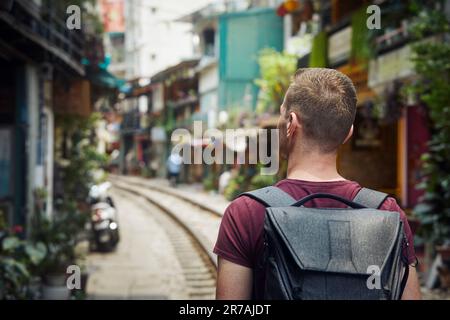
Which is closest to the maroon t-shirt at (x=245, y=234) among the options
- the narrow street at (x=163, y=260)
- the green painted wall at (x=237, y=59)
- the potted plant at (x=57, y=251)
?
the narrow street at (x=163, y=260)

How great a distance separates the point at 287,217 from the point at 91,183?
15.6m

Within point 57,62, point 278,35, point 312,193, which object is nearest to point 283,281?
point 312,193

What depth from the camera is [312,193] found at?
201 centimetres

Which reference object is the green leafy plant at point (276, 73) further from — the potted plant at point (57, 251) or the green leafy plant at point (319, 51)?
the potted plant at point (57, 251)

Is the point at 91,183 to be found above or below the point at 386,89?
below

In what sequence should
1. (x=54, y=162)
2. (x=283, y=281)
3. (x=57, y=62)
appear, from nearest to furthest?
(x=283, y=281) → (x=57, y=62) → (x=54, y=162)

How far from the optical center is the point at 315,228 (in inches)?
73.6

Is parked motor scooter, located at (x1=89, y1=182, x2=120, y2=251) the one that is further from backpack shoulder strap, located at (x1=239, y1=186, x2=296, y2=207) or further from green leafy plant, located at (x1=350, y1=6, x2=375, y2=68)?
backpack shoulder strap, located at (x1=239, y1=186, x2=296, y2=207)

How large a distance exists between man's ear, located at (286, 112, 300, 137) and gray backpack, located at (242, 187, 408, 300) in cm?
23

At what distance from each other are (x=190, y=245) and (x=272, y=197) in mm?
11866

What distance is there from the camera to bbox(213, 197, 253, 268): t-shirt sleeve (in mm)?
1934

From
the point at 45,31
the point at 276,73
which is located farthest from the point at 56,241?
the point at 276,73

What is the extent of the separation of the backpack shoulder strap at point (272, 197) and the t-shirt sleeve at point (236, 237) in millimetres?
43

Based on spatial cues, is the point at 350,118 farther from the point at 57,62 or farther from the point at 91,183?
the point at 91,183
